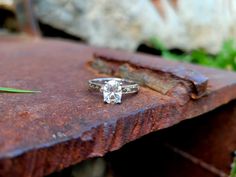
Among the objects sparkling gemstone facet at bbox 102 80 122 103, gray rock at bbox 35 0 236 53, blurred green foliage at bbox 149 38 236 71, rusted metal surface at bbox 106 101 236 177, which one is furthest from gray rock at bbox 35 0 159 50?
sparkling gemstone facet at bbox 102 80 122 103

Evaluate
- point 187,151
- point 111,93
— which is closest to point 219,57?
point 187,151

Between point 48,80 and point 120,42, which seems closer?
point 48,80

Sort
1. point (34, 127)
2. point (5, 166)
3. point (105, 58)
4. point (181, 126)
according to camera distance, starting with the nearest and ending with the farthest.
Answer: point (5, 166)
point (34, 127)
point (105, 58)
point (181, 126)

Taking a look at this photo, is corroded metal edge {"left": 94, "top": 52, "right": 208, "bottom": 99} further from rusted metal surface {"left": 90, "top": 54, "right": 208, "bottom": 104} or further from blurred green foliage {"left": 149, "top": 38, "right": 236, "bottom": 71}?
blurred green foliage {"left": 149, "top": 38, "right": 236, "bottom": 71}

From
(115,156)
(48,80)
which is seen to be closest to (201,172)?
(115,156)

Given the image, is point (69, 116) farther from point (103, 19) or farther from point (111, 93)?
point (103, 19)

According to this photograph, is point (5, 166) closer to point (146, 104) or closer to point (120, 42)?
point (146, 104)

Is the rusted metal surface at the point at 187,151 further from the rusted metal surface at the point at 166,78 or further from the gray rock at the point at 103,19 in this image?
the gray rock at the point at 103,19

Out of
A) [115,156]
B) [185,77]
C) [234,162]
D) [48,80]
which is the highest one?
[185,77]

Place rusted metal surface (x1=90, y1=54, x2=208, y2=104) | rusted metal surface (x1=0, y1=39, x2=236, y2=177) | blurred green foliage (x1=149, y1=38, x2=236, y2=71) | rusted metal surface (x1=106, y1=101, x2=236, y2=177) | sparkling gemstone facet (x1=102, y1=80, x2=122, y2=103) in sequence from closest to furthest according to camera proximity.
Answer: rusted metal surface (x1=0, y1=39, x2=236, y2=177)
sparkling gemstone facet (x1=102, y1=80, x2=122, y2=103)
rusted metal surface (x1=90, y1=54, x2=208, y2=104)
rusted metal surface (x1=106, y1=101, x2=236, y2=177)
blurred green foliage (x1=149, y1=38, x2=236, y2=71)
